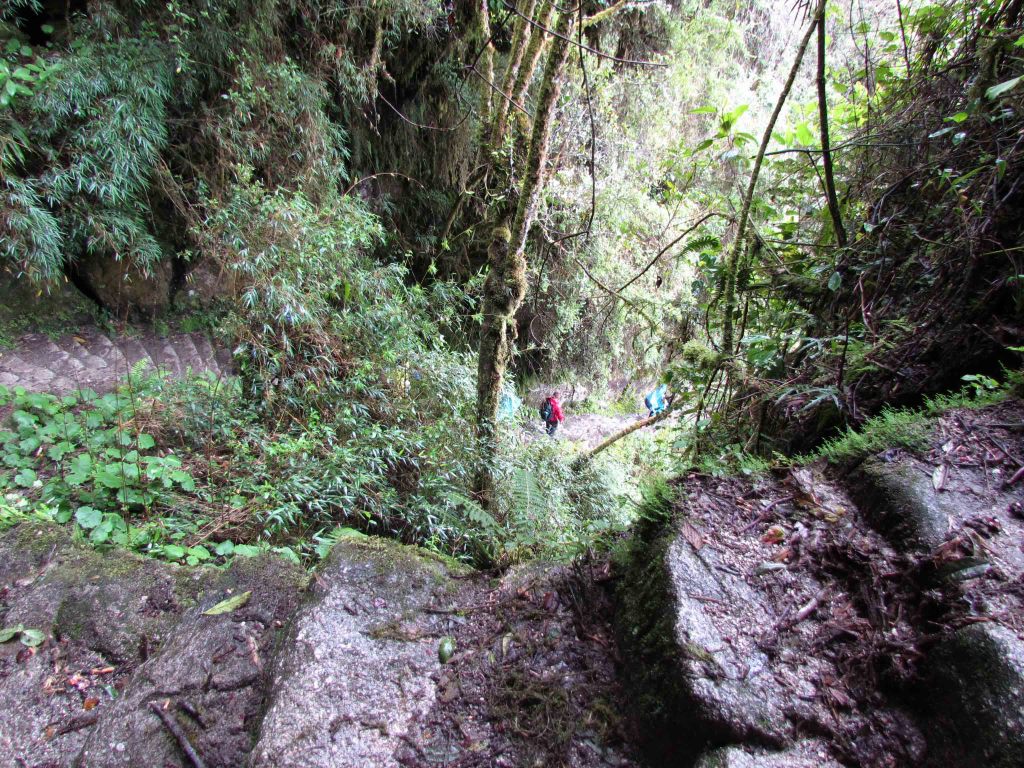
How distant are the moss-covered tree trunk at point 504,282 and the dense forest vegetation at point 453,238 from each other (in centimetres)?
2

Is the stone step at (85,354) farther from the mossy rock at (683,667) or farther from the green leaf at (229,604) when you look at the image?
the mossy rock at (683,667)

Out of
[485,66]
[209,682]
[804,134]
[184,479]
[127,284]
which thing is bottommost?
[184,479]

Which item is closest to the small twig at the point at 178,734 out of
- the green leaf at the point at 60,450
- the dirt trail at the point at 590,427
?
the green leaf at the point at 60,450

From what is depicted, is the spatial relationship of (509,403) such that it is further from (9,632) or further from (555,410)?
(9,632)

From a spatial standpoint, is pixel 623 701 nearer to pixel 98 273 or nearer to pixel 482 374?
pixel 482 374

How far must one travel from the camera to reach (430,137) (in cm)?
652

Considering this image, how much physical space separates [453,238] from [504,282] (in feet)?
12.7

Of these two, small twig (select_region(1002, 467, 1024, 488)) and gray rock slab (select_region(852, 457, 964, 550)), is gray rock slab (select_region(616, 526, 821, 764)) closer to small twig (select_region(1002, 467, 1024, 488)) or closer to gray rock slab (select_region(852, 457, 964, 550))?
gray rock slab (select_region(852, 457, 964, 550))

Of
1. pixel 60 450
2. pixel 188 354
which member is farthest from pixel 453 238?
pixel 60 450

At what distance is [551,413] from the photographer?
7.82m

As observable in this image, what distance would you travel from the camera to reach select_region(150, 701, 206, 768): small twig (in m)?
1.37

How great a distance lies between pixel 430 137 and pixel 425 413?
4.21 meters

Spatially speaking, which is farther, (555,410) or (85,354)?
(555,410)

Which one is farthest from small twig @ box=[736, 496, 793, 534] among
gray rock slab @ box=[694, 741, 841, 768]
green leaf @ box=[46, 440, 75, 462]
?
green leaf @ box=[46, 440, 75, 462]
